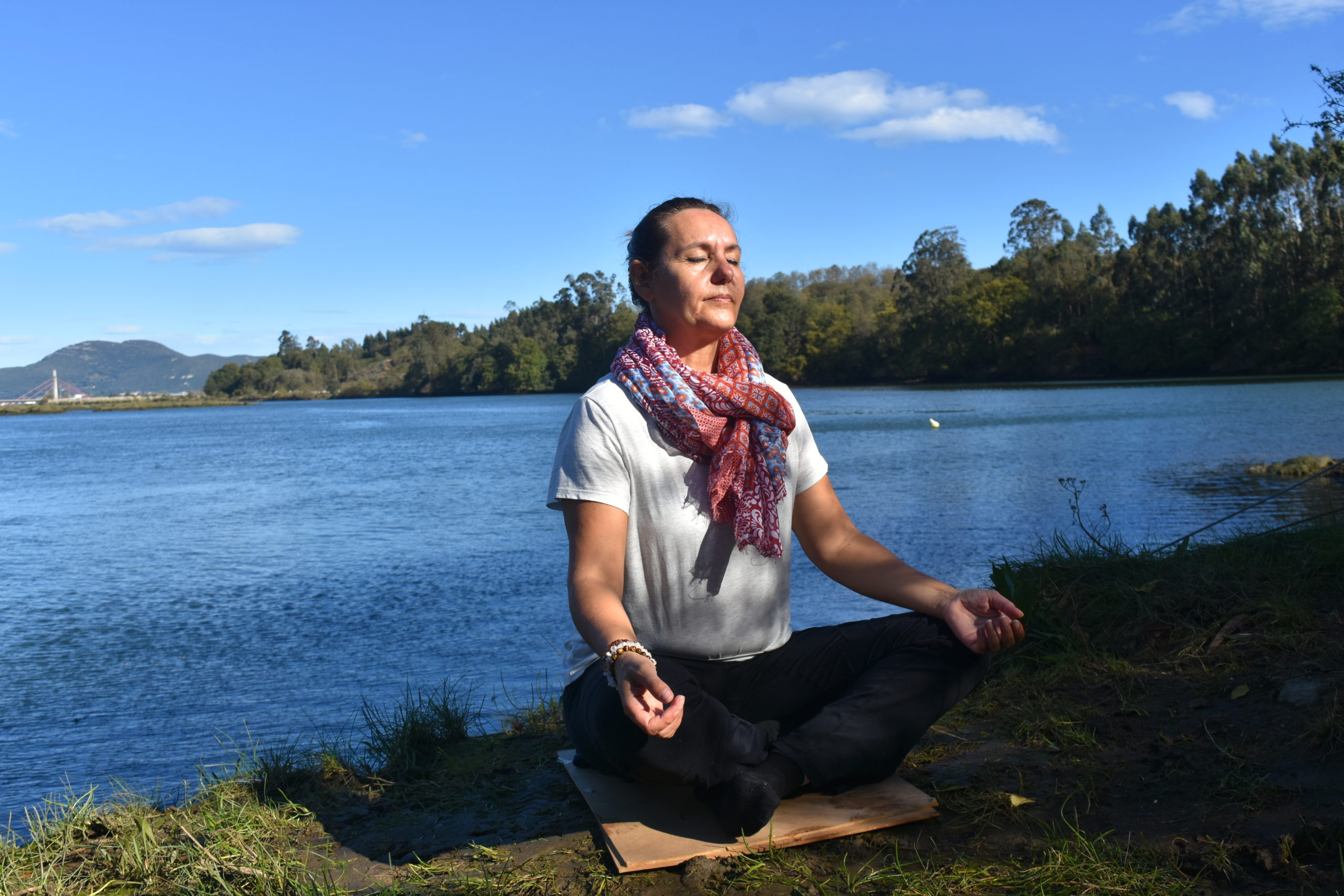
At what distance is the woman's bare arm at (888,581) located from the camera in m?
2.44

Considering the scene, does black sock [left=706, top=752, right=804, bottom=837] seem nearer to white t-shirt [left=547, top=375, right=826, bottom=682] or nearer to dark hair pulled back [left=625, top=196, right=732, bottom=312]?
white t-shirt [left=547, top=375, right=826, bottom=682]

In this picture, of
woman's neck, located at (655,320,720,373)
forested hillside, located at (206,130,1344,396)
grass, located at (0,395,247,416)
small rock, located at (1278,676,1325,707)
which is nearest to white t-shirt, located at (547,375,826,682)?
woman's neck, located at (655,320,720,373)

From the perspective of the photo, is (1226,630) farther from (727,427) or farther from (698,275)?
(698,275)

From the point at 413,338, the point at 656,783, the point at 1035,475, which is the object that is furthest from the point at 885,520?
the point at 413,338

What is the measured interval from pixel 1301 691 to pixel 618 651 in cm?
219

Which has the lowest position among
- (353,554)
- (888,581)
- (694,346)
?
(353,554)

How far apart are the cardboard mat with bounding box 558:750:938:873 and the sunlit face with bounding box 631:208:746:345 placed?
1.26 m

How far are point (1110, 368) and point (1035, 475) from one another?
62995mm

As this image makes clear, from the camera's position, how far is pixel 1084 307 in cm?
7831

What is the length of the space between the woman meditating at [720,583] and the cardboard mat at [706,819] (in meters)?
0.06

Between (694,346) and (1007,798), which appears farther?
(694,346)

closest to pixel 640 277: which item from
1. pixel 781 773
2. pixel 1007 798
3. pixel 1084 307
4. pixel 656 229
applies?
pixel 656 229

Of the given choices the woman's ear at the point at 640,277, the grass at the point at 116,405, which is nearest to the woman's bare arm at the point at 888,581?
the woman's ear at the point at 640,277

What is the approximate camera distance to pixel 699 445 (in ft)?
8.49
